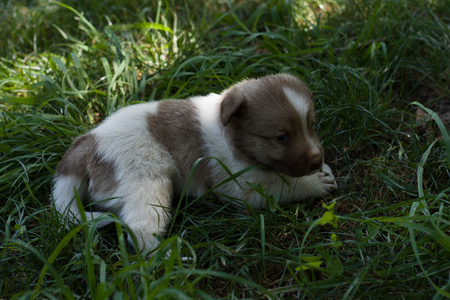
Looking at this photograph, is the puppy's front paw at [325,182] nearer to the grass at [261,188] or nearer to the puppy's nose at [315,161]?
the grass at [261,188]

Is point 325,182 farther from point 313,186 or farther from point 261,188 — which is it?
point 261,188

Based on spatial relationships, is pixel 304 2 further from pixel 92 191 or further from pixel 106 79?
pixel 92 191

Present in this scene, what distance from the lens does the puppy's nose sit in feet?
11.4

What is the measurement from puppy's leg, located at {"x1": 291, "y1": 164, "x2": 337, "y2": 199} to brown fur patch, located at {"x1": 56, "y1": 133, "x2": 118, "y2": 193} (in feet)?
4.89

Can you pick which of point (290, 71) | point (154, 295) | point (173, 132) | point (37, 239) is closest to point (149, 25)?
point (290, 71)

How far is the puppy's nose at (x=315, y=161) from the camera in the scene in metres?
3.46

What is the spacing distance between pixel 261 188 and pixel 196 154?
0.68 meters

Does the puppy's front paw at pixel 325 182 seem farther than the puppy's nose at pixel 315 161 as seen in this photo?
Yes

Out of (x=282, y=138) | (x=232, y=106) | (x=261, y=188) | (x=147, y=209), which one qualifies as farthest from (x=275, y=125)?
(x=147, y=209)

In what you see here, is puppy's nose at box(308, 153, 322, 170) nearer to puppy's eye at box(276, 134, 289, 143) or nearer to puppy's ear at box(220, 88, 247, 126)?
puppy's eye at box(276, 134, 289, 143)

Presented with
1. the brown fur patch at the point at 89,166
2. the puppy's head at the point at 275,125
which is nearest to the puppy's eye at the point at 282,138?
the puppy's head at the point at 275,125

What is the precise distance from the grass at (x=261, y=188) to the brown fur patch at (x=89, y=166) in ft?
1.06

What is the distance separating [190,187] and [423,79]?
9.22 ft

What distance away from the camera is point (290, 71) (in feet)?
15.6
